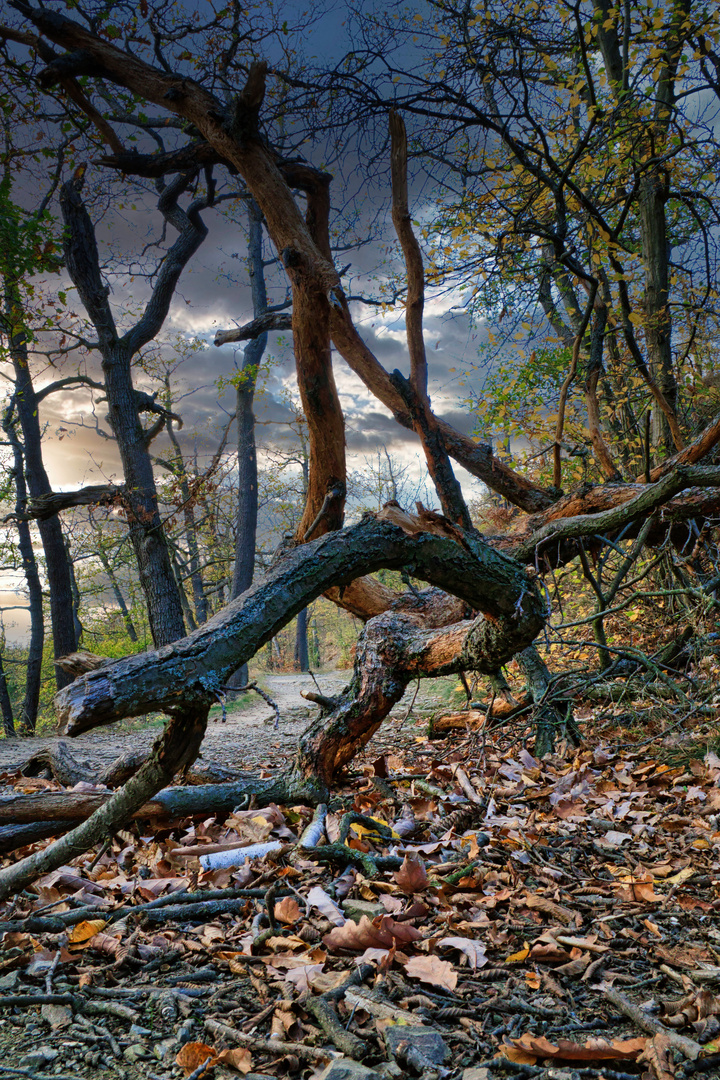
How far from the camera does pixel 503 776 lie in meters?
4.39

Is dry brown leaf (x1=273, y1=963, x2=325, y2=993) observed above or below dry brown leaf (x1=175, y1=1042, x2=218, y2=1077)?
below

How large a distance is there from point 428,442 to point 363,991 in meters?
4.81

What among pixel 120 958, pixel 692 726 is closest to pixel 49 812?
pixel 120 958

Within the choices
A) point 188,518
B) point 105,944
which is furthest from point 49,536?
point 105,944

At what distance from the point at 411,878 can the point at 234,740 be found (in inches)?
282

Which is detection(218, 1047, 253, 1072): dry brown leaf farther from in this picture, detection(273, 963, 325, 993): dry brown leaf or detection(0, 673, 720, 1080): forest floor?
detection(273, 963, 325, 993): dry brown leaf

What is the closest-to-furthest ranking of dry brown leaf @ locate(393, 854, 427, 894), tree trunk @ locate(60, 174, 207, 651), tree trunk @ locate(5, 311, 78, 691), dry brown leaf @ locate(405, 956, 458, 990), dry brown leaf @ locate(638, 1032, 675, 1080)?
1. dry brown leaf @ locate(638, 1032, 675, 1080)
2. dry brown leaf @ locate(405, 956, 458, 990)
3. dry brown leaf @ locate(393, 854, 427, 894)
4. tree trunk @ locate(60, 174, 207, 651)
5. tree trunk @ locate(5, 311, 78, 691)

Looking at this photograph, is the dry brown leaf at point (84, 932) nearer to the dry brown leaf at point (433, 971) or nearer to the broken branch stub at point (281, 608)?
the broken branch stub at point (281, 608)

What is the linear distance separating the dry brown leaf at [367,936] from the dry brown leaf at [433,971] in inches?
5.2

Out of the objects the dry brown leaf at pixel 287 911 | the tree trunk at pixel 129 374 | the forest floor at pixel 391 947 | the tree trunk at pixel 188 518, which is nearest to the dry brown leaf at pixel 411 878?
the forest floor at pixel 391 947

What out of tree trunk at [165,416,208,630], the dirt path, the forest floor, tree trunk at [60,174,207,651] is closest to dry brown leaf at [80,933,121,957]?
the forest floor

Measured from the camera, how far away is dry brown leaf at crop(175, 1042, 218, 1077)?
1.55 meters

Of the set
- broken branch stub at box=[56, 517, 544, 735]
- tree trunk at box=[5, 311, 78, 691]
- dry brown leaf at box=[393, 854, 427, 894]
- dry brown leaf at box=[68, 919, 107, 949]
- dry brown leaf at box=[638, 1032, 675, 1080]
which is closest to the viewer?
dry brown leaf at box=[638, 1032, 675, 1080]

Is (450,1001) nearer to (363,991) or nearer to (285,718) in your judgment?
(363,991)
